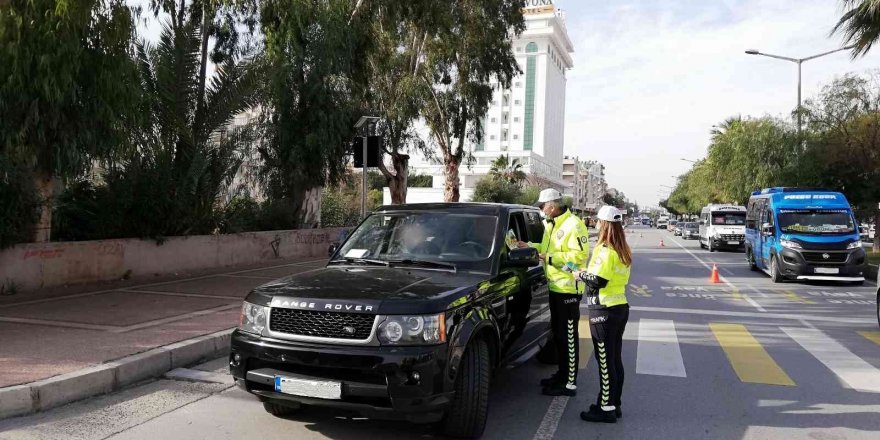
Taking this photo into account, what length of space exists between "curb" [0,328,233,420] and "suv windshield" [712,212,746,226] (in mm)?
29337

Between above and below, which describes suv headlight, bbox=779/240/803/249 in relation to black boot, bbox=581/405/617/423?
above

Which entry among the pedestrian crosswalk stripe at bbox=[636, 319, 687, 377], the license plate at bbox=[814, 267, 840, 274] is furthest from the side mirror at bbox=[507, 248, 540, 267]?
the license plate at bbox=[814, 267, 840, 274]

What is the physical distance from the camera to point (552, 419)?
16.6 ft

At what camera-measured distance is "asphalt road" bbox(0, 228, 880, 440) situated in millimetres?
4719

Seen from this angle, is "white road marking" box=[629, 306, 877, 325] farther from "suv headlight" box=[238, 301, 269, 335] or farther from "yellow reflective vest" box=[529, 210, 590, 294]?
"suv headlight" box=[238, 301, 269, 335]

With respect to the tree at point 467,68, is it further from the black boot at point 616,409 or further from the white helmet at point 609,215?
the black boot at point 616,409

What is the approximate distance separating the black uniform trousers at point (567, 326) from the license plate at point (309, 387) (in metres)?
2.33

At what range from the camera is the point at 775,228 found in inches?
661

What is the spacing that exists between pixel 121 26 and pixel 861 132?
25853 mm

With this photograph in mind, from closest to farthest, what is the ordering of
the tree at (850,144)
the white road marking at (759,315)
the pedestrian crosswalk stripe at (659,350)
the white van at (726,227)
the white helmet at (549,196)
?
the white helmet at (549,196) → the pedestrian crosswalk stripe at (659,350) → the white road marking at (759,315) → the tree at (850,144) → the white van at (726,227)

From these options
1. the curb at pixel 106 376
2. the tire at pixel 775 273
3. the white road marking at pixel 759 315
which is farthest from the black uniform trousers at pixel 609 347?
the tire at pixel 775 273

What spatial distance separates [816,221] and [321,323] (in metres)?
16.3

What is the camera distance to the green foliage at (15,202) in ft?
31.0

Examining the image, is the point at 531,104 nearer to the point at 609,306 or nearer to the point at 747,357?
the point at 747,357
